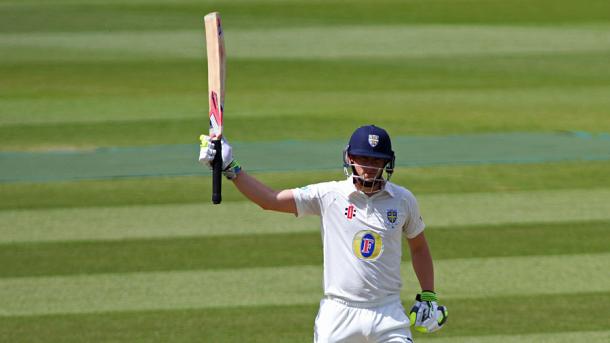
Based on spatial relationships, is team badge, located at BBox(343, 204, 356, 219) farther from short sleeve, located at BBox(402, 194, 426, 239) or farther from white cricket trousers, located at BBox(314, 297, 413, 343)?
white cricket trousers, located at BBox(314, 297, 413, 343)

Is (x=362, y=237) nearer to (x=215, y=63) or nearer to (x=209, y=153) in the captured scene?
(x=209, y=153)

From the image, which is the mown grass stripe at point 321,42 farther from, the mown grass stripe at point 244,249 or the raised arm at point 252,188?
the raised arm at point 252,188

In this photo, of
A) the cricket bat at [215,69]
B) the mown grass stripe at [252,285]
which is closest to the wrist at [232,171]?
the cricket bat at [215,69]

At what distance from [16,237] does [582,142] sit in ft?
21.2

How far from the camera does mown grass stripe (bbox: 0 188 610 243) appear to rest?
10.5m

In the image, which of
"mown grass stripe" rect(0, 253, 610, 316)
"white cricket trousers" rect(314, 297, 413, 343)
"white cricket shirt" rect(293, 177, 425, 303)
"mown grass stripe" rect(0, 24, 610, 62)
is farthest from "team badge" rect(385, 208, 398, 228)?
"mown grass stripe" rect(0, 24, 610, 62)

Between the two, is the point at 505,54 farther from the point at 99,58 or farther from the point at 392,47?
the point at 99,58

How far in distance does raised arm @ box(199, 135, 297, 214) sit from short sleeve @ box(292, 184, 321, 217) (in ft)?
0.08

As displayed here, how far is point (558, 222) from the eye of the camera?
10617 mm

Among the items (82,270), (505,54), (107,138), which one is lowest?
(82,270)

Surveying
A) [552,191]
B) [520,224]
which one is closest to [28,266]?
[520,224]

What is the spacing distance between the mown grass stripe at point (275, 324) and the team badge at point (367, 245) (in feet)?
7.60

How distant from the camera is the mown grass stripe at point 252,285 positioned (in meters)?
8.84

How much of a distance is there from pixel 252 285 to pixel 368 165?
11.3ft
